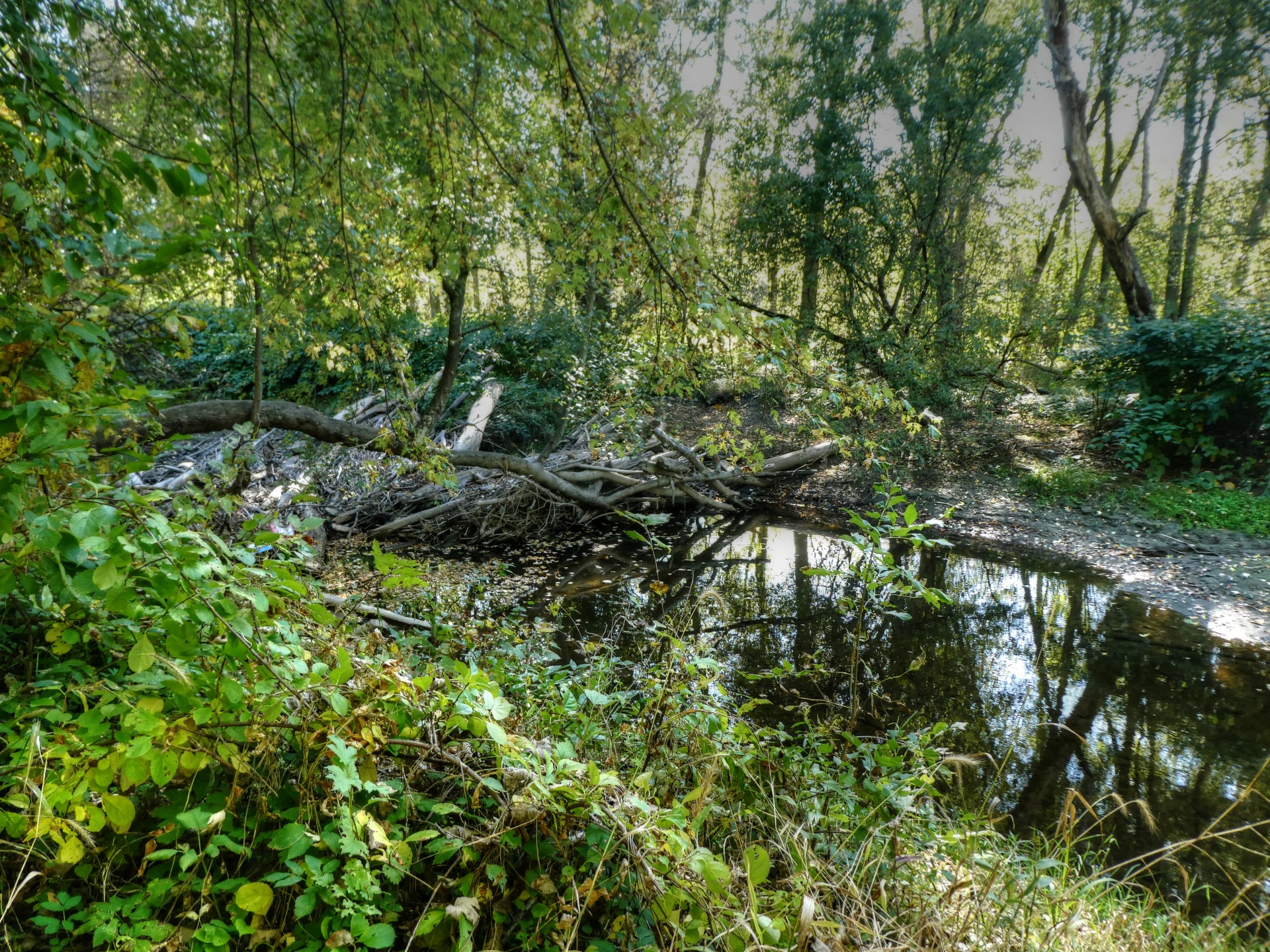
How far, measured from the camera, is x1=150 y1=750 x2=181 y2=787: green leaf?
3.68 feet

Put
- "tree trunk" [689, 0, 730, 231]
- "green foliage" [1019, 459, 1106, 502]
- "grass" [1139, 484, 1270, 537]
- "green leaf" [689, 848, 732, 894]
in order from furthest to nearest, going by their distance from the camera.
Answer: "tree trunk" [689, 0, 730, 231] < "green foliage" [1019, 459, 1106, 502] < "grass" [1139, 484, 1270, 537] < "green leaf" [689, 848, 732, 894]

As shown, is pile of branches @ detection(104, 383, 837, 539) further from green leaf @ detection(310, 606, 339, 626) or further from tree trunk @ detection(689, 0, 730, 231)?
tree trunk @ detection(689, 0, 730, 231)

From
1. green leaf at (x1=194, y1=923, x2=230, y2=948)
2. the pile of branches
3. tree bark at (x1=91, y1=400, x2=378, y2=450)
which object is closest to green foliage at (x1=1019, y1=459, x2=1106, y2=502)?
the pile of branches

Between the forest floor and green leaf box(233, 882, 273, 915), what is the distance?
3.77 m

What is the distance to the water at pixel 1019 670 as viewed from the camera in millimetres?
3385

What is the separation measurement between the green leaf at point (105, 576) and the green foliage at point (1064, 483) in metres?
10.5

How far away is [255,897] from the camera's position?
1142 millimetres

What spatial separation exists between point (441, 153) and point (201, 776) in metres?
2.81

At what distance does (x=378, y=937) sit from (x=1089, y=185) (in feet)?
44.4

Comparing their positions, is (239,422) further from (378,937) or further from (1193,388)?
(1193,388)

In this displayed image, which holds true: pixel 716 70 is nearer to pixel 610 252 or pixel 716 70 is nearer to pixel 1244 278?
pixel 1244 278

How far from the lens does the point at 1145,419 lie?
8.84m

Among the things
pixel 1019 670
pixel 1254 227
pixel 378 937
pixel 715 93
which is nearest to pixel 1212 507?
pixel 1019 670

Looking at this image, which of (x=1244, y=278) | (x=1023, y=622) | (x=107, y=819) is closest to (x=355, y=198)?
(x=107, y=819)
